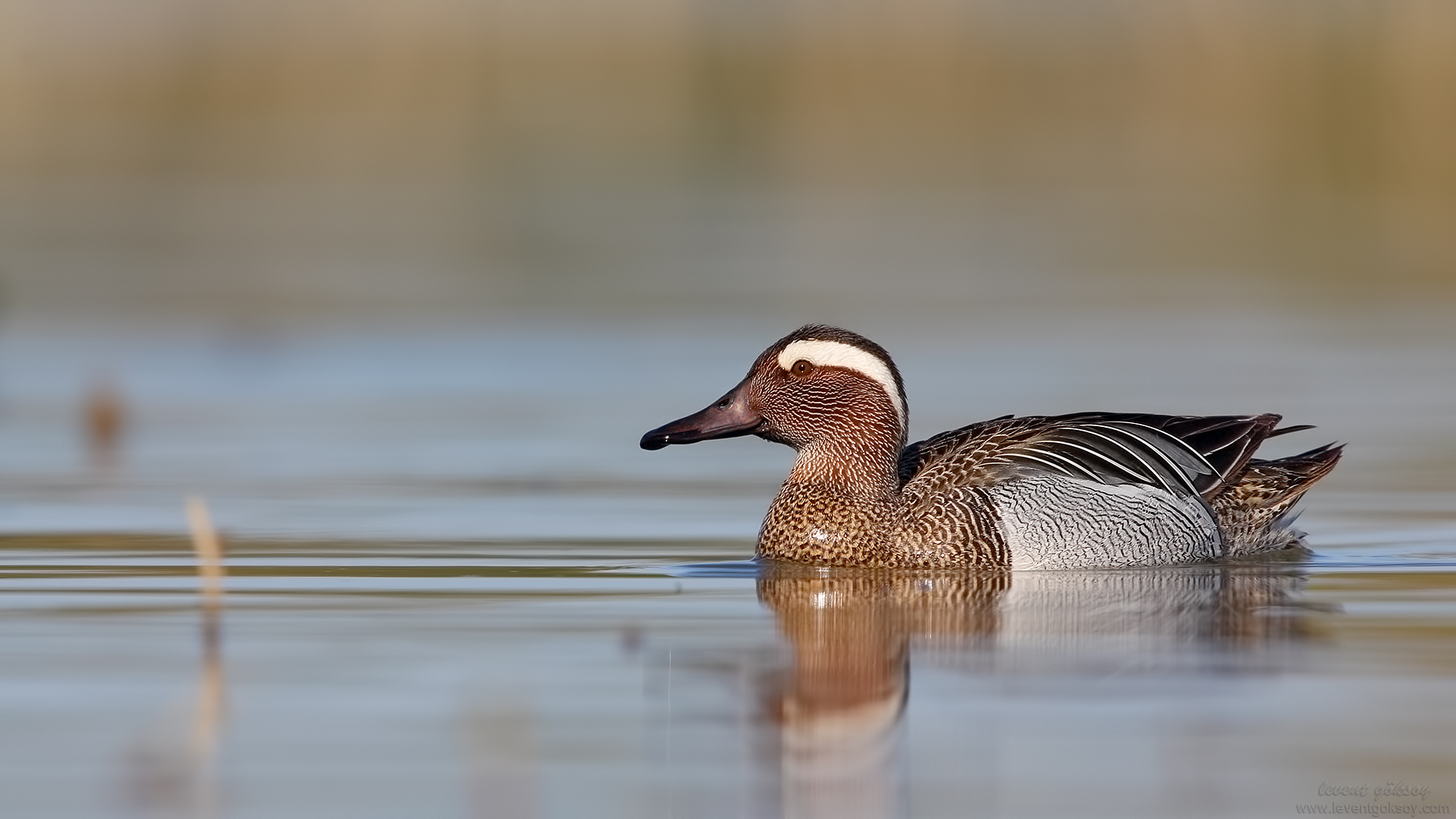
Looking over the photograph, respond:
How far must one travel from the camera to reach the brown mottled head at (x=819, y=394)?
9.88 meters

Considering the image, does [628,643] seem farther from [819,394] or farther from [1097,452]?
[1097,452]

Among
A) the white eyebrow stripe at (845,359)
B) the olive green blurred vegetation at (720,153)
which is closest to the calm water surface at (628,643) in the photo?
the white eyebrow stripe at (845,359)

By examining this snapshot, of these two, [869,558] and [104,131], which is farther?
[104,131]

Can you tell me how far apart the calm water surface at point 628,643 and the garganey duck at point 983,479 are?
8.2 inches

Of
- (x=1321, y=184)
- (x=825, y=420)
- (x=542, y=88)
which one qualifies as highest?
(x=542, y=88)

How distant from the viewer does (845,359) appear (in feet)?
32.4

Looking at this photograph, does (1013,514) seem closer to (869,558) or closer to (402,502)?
(869,558)

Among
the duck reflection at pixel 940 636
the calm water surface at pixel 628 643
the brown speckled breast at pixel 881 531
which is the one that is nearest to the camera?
the calm water surface at pixel 628 643

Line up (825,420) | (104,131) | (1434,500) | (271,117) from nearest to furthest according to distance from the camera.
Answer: (825,420), (1434,500), (104,131), (271,117)

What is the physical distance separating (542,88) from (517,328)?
1129 inches

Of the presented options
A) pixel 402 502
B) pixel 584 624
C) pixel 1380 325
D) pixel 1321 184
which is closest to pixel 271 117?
pixel 1321 184

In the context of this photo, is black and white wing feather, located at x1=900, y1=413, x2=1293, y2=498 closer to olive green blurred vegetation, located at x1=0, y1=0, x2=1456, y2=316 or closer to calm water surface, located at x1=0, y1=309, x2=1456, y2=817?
calm water surface, located at x1=0, y1=309, x2=1456, y2=817

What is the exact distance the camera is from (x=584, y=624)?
7.85 meters

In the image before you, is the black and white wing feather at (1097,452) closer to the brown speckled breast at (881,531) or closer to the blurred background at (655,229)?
the brown speckled breast at (881,531)
